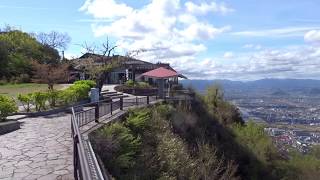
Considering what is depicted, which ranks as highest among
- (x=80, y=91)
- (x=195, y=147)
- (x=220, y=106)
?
(x=80, y=91)

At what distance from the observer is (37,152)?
39.2ft

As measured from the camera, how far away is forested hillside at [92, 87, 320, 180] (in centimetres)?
1393

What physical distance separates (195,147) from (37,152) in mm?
14570

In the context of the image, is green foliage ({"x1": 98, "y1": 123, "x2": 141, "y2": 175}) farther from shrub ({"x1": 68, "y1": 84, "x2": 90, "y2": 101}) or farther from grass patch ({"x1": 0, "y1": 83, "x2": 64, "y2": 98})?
grass patch ({"x1": 0, "y1": 83, "x2": 64, "y2": 98})

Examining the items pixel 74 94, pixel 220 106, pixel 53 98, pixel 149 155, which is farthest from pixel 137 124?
pixel 220 106

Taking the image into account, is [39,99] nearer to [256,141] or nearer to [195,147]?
[195,147]

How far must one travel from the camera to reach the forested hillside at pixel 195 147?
13933 millimetres

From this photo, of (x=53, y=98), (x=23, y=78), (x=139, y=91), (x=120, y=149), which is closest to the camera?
(x=120, y=149)

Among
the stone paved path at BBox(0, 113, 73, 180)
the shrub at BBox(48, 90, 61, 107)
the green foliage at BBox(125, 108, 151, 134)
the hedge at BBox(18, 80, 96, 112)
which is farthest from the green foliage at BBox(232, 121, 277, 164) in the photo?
the stone paved path at BBox(0, 113, 73, 180)

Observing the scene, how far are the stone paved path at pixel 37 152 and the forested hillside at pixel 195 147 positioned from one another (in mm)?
1376

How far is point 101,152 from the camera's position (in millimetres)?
12906

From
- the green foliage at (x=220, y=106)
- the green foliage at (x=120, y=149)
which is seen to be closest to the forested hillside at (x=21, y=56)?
the green foliage at (x=220, y=106)

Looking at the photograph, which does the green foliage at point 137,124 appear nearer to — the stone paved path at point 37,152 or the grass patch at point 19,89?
the stone paved path at point 37,152

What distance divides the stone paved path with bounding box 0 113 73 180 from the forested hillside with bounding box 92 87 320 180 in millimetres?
1376
